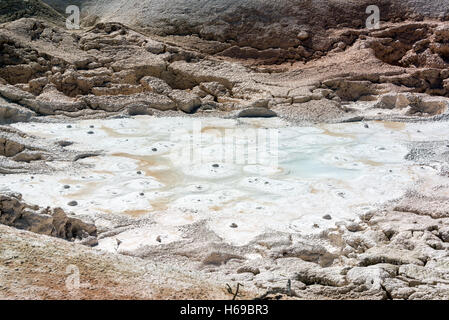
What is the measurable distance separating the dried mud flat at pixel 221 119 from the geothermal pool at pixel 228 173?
0.05 metres

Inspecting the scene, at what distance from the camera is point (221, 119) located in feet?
24.5

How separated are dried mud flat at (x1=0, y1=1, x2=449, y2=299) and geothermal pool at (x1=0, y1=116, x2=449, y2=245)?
0.05 meters

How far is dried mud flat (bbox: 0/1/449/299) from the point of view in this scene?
2.60 meters

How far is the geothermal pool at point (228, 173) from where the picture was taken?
4406 mm

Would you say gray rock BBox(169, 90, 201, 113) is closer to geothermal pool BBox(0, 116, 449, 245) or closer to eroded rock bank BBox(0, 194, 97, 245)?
geothermal pool BBox(0, 116, 449, 245)

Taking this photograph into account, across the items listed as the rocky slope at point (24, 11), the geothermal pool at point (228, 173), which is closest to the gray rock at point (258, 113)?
Answer: the geothermal pool at point (228, 173)

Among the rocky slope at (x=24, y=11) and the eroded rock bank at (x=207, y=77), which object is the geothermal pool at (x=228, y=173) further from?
the rocky slope at (x=24, y=11)

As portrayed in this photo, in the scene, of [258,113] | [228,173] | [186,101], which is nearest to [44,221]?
[228,173]

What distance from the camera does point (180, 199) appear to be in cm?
478

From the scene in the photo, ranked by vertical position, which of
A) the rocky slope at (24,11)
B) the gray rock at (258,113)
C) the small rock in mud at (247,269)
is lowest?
the small rock in mud at (247,269)

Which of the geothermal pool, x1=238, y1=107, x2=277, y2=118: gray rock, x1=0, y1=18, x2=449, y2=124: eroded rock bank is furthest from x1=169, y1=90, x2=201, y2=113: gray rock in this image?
x1=238, y1=107, x2=277, y2=118: gray rock
